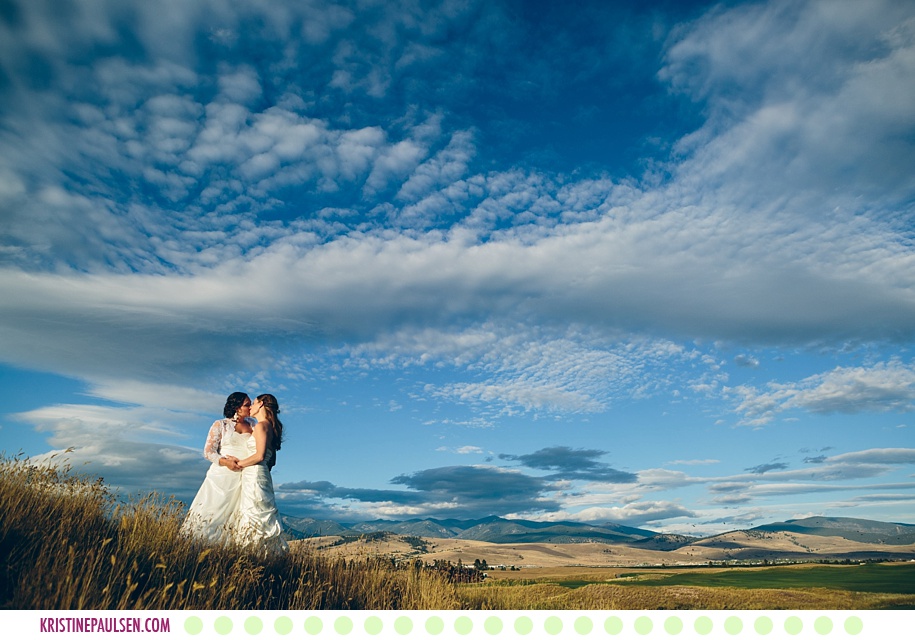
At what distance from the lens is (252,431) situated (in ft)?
44.3

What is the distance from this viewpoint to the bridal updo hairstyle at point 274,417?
12.9 meters

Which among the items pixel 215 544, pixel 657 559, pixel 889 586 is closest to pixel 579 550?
pixel 657 559
